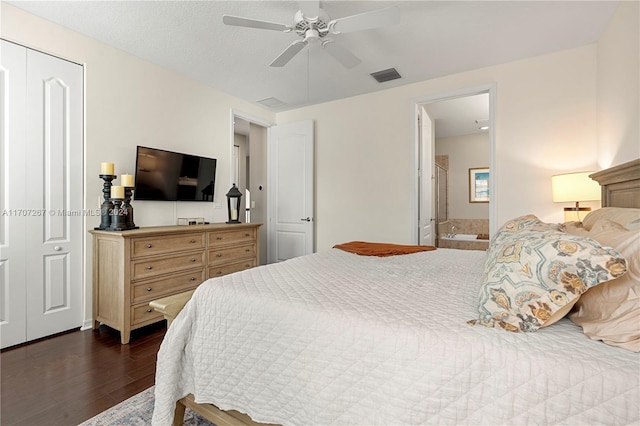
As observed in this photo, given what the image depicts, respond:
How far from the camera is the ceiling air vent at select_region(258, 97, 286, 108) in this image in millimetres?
4360

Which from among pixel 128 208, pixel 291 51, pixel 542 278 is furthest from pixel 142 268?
pixel 542 278

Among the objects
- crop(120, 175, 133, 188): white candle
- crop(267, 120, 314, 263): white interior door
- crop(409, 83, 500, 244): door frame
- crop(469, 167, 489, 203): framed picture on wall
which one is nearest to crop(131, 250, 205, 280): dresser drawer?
crop(120, 175, 133, 188): white candle

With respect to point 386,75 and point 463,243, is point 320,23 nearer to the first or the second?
point 386,75

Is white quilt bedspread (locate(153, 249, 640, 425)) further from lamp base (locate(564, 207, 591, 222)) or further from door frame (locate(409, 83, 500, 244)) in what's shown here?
door frame (locate(409, 83, 500, 244))

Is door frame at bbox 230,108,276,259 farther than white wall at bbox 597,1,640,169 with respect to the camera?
Yes

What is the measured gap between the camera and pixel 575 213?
2854 millimetres

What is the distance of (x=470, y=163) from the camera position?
20.5ft

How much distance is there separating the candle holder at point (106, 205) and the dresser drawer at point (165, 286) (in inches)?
25.5

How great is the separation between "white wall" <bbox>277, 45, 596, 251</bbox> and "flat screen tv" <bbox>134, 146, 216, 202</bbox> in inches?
64.3

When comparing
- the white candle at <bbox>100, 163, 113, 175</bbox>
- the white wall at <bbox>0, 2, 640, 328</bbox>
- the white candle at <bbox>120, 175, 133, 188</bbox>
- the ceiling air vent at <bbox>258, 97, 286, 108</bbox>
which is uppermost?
the ceiling air vent at <bbox>258, 97, 286, 108</bbox>

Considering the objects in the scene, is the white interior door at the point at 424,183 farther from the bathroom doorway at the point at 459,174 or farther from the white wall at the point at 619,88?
the white wall at the point at 619,88

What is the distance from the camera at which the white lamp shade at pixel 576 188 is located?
2.56 metres

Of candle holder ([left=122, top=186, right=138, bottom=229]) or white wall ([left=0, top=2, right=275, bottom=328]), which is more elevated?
white wall ([left=0, top=2, right=275, bottom=328])

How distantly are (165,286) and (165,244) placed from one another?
1.27 feet
